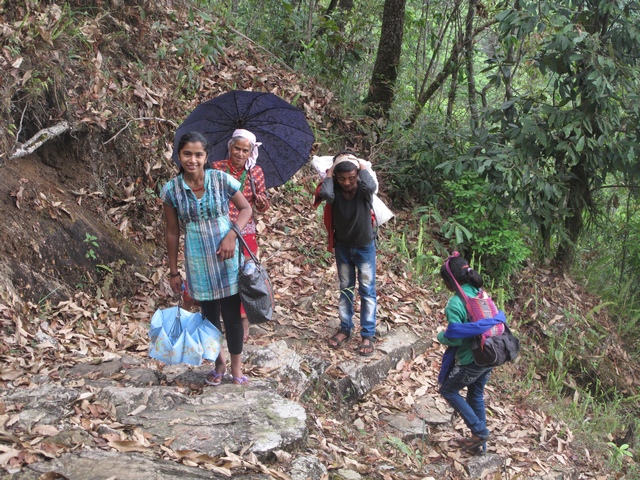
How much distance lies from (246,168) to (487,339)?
2363 mm

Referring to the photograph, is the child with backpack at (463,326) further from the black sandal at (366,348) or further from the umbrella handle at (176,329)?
the umbrella handle at (176,329)

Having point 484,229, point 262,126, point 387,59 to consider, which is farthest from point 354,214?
point 387,59

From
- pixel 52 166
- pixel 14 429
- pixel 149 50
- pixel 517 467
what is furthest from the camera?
pixel 149 50

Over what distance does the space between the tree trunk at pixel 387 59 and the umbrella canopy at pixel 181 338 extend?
672cm

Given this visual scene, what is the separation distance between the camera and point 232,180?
160 inches

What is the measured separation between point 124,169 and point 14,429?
3.73 m

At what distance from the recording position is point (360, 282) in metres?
5.61

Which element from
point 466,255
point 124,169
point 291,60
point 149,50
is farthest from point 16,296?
point 291,60

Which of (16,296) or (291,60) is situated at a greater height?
(291,60)

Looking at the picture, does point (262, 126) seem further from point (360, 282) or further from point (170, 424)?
point (170, 424)

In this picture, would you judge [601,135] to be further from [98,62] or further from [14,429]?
[14,429]

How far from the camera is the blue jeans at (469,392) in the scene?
15.2 ft

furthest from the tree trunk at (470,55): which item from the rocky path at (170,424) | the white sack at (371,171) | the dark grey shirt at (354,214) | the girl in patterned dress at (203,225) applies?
the girl in patterned dress at (203,225)

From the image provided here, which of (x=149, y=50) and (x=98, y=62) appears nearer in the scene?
(x=98, y=62)
